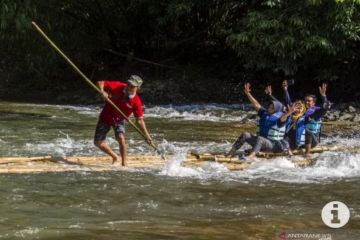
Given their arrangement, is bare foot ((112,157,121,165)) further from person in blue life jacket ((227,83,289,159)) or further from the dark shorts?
person in blue life jacket ((227,83,289,159))

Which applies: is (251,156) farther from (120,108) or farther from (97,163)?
(97,163)

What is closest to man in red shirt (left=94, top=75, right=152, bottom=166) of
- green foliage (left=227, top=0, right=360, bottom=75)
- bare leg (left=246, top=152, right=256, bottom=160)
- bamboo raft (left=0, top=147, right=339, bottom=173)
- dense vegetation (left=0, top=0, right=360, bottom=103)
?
bamboo raft (left=0, top=147, right=339, bottom=173)

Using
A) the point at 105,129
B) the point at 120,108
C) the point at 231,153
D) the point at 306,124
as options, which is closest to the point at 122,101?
the point at 120,108

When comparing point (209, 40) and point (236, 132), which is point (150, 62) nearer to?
point (209, 40)

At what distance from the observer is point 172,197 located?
25.3 ft

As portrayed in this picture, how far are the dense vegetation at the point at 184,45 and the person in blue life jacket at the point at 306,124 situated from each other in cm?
534

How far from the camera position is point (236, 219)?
6715 mm

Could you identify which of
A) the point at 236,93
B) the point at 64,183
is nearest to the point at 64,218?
the point at 64,183

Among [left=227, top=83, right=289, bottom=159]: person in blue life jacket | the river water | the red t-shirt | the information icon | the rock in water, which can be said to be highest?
the red t-shirt

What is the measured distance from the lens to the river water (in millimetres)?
6248

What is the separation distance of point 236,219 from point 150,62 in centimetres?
1667

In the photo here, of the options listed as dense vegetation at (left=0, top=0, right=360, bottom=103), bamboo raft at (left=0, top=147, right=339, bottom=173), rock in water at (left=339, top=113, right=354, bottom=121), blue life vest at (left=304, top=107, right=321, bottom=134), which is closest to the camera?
bamboo raft at (left=0, top=147, right=339, bottom=173)

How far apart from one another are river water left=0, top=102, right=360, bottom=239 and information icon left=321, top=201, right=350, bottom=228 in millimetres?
83

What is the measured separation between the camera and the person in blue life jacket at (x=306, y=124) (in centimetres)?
1067
